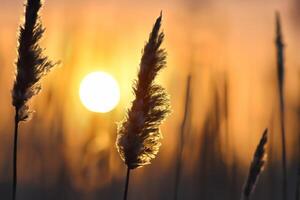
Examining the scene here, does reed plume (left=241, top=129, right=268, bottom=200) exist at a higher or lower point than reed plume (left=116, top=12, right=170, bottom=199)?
lower

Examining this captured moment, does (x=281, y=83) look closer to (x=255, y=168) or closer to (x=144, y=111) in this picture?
(x=255, y=168)

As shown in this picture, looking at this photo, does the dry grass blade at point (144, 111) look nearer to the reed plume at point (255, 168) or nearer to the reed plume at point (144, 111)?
the reed plume at point (144, 111)

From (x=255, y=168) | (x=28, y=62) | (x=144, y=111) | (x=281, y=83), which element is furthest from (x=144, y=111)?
(x=281, y=83)

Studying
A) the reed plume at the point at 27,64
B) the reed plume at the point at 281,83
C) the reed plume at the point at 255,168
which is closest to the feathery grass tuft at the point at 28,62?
the reed plume at the point at 27,64

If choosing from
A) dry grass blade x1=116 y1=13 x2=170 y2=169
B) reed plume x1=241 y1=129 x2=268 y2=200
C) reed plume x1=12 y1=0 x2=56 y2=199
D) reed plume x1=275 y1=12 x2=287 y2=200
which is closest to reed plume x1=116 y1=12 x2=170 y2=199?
dry grass blade x1=116 y1=13 x2=170 y2=169

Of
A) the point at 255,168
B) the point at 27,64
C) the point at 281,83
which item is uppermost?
the point at 281,83

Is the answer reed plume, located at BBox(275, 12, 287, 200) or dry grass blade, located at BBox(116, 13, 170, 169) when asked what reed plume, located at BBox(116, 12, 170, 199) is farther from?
reed plume, located at BBox(275, 12, 287, 200)
